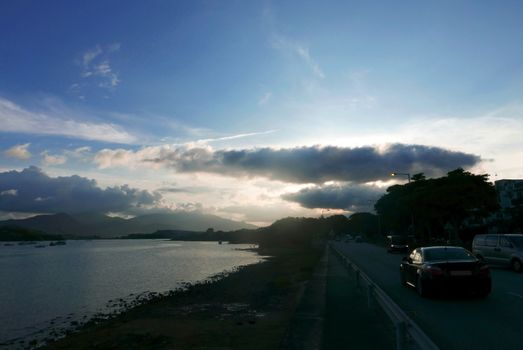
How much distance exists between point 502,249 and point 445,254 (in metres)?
12.1

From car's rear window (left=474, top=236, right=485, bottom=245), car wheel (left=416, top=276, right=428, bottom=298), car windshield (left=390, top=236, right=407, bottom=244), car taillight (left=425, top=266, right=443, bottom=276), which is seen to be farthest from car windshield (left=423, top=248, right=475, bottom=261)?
car windshield (left=390, top=236, right=407, bottom=244)

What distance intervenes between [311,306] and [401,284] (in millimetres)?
6133

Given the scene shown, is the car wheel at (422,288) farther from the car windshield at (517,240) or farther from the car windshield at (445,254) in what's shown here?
the car windshield at (517,240)

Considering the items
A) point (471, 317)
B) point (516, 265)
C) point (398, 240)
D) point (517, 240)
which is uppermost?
point (398, 240)

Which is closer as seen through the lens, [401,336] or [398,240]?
[401,336]

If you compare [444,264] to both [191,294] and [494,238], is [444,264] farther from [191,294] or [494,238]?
[191,294]

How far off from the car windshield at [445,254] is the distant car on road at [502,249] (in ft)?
29.9

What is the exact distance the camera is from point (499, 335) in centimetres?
908

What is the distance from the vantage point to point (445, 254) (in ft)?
47.8

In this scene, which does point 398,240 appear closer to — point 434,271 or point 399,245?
point 399,245

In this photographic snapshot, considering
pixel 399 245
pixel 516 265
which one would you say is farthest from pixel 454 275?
pixel 399 245

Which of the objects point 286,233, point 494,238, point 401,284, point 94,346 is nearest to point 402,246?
point 494,238

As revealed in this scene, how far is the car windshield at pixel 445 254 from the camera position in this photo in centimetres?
1429

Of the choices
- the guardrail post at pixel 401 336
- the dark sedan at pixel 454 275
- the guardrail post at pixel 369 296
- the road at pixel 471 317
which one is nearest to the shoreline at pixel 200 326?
the guardrail post at pixel 369 296
